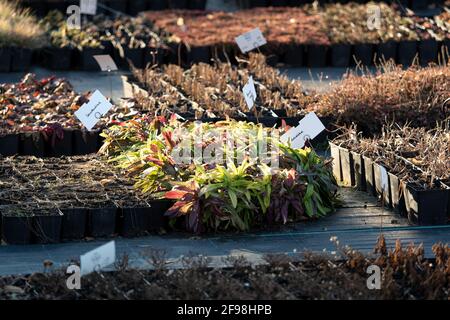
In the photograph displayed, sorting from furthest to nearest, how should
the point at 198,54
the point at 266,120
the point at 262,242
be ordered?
the point at 198,54 → the point at 266,120 → the point at 262,242

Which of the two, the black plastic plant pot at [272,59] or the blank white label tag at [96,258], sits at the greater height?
the black plastic plant pot at [272,59]

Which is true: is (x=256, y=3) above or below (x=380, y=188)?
above

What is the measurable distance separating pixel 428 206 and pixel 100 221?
2389mm

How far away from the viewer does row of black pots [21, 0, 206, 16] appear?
18.0 meters

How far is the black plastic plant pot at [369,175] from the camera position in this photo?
955 cm

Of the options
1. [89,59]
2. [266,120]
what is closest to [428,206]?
[266,120]

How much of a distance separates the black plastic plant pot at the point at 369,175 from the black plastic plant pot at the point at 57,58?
6.58m

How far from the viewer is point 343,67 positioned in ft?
50.7

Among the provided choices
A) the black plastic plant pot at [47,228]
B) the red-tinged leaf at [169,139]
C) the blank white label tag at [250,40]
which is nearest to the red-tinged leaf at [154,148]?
the red-tinged leaf at [169,139]

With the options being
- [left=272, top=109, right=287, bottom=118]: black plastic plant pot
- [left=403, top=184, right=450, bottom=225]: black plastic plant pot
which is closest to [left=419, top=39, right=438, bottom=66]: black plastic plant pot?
[left=272, top=109, right=287, bottom=118]: black plastic plant pot

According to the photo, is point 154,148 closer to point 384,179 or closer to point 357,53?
point 384,179

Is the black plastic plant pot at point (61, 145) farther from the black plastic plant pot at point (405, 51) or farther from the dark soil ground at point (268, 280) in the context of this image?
the black plastic plant pot at point (405, 51)

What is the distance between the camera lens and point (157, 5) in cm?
1902
